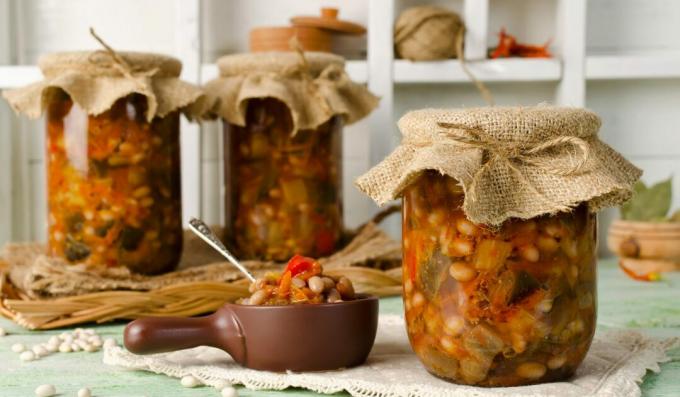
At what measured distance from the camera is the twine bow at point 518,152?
0.76 m

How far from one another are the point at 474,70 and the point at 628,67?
294mm

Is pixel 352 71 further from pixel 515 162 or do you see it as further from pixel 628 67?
pixel 515 162

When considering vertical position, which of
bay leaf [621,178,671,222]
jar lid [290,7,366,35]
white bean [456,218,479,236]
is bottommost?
bay leaf [621,178,671,222]

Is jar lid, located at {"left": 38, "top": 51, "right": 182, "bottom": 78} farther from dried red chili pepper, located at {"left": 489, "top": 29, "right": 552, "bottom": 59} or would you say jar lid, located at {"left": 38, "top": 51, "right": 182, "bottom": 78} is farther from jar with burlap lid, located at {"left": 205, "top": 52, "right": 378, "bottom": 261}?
dried red chili pepper, located at {"left": 489, "top": 29, "right": 552, "bottom": 59}

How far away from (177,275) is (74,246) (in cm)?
15

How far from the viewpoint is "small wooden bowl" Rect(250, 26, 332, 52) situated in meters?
1.57

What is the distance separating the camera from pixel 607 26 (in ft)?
5.79

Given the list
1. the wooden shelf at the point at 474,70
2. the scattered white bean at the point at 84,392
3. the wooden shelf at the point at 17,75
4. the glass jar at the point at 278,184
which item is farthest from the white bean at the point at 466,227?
the wooden shelf at the point at 17,75

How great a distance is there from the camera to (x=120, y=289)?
1.19m

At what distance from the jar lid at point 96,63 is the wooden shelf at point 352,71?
0.40 metres

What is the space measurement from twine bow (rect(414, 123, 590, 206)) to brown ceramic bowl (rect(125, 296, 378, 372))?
0.21m

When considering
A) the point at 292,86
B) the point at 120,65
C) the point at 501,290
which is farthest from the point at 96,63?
the point at 501,290

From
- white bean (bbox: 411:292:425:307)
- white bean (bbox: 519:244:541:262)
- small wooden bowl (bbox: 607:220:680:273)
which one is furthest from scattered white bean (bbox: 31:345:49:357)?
small wooden bowl (bbox: 607:220:680:273)

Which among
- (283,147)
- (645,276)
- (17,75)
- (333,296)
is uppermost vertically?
(17,75)
